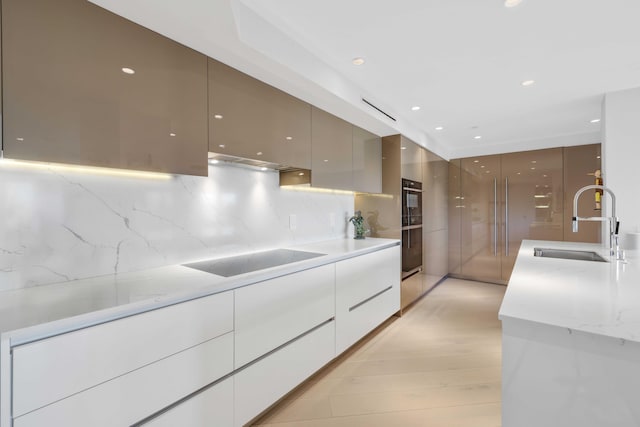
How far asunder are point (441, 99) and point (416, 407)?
266cm

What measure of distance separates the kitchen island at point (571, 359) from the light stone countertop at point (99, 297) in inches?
46.5

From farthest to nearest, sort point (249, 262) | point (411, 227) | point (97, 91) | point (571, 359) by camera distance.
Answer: point (411, 227) < point (249, 262) < point (97, 91) < point (571, 359)

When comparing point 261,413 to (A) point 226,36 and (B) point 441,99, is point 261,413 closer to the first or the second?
(A) point 226,36

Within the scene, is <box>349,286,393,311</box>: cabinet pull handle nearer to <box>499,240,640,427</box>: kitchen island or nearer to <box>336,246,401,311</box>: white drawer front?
<box>336,246,401,311</box>: white drawer front

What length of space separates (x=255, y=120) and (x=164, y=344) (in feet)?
4.51

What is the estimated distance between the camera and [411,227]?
3477 millimetres

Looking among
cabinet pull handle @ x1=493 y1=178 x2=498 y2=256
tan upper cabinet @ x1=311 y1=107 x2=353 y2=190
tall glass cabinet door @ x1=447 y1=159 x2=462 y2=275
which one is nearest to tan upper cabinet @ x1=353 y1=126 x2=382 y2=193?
tan upper cabinet @ x1=311 y1=107 x2=353 y2=190

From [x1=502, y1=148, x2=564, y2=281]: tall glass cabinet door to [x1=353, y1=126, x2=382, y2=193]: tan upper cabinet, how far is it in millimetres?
2680

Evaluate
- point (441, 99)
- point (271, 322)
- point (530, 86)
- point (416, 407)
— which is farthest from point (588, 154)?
point (271, 322)

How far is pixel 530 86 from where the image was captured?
2.54 metres

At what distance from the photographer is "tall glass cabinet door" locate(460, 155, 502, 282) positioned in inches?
185

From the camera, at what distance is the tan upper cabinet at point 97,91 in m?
1.05

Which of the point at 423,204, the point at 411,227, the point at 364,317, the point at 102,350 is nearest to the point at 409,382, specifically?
the point at 364,317

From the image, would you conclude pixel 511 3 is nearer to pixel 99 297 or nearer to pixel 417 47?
pixel 417 47
